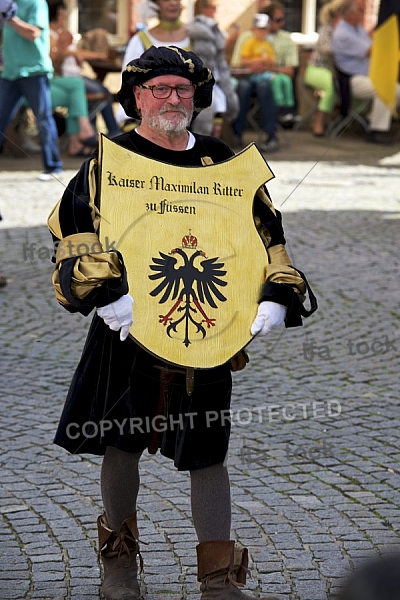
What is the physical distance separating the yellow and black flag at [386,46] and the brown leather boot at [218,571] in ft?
31.7

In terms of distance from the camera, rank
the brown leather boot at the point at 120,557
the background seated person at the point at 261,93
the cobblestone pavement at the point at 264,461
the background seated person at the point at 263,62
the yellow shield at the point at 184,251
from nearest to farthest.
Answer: the yellow shield at the point at 184,251 → the brown leather boot at the point at 120,557 → the cobblestone pavement at the point at 264,461 → the background seated person at the point at 261,93 → the background seated person at the point at 263,62

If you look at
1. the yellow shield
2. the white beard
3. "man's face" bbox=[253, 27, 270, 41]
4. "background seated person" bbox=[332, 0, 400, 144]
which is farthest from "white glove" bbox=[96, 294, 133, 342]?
"background seated person" bbox=[332, 0, 400, 144]

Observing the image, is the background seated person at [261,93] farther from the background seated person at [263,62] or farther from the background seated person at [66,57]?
the background seated person at [66,57]

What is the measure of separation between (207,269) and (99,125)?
547 inches

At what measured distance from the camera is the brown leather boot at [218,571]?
301 cm

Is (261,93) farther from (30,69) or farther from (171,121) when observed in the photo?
(171,121)

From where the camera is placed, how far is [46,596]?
3.15 m

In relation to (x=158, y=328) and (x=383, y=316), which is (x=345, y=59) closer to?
(x=383, y=316)

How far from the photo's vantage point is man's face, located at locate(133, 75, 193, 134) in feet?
9.84

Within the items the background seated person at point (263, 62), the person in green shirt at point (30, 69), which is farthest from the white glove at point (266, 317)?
the background seated person at point (263, 62)

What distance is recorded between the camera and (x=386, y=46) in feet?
40.2

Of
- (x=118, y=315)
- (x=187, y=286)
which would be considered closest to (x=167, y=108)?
(x=187, y=286)

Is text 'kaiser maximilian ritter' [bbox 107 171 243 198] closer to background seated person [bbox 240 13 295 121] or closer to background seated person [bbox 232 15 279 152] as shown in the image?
background seated person [bbox 232 15 279 152]

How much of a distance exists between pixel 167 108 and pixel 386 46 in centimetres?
981
